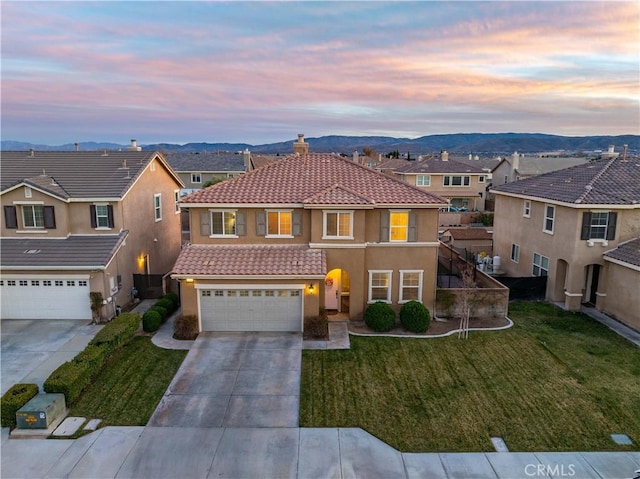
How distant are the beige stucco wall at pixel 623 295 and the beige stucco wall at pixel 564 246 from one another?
1.89 feet

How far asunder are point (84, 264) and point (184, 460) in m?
11.4

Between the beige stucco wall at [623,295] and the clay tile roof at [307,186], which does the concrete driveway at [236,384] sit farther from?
the beige stucco wall at [623,295]

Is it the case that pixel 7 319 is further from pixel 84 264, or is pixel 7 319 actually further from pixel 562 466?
pixel 562 466

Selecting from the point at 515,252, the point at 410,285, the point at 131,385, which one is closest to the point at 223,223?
the point at 131,385

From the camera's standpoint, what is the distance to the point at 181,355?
53.1 feet

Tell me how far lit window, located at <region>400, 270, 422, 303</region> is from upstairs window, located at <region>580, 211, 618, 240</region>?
796 cm

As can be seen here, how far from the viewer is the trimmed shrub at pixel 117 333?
603 inches

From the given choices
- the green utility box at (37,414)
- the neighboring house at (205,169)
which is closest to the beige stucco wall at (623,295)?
the green utility box at (37,414)

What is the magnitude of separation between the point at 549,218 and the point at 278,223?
13.7 m

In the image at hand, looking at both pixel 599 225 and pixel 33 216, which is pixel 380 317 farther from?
pixel 33 216

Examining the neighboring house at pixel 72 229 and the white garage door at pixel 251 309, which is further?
the neighboring house at pixel 72 229

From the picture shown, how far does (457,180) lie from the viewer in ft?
160

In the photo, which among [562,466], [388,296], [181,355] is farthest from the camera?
[388,296]

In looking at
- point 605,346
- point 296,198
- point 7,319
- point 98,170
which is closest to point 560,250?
point 605,346
